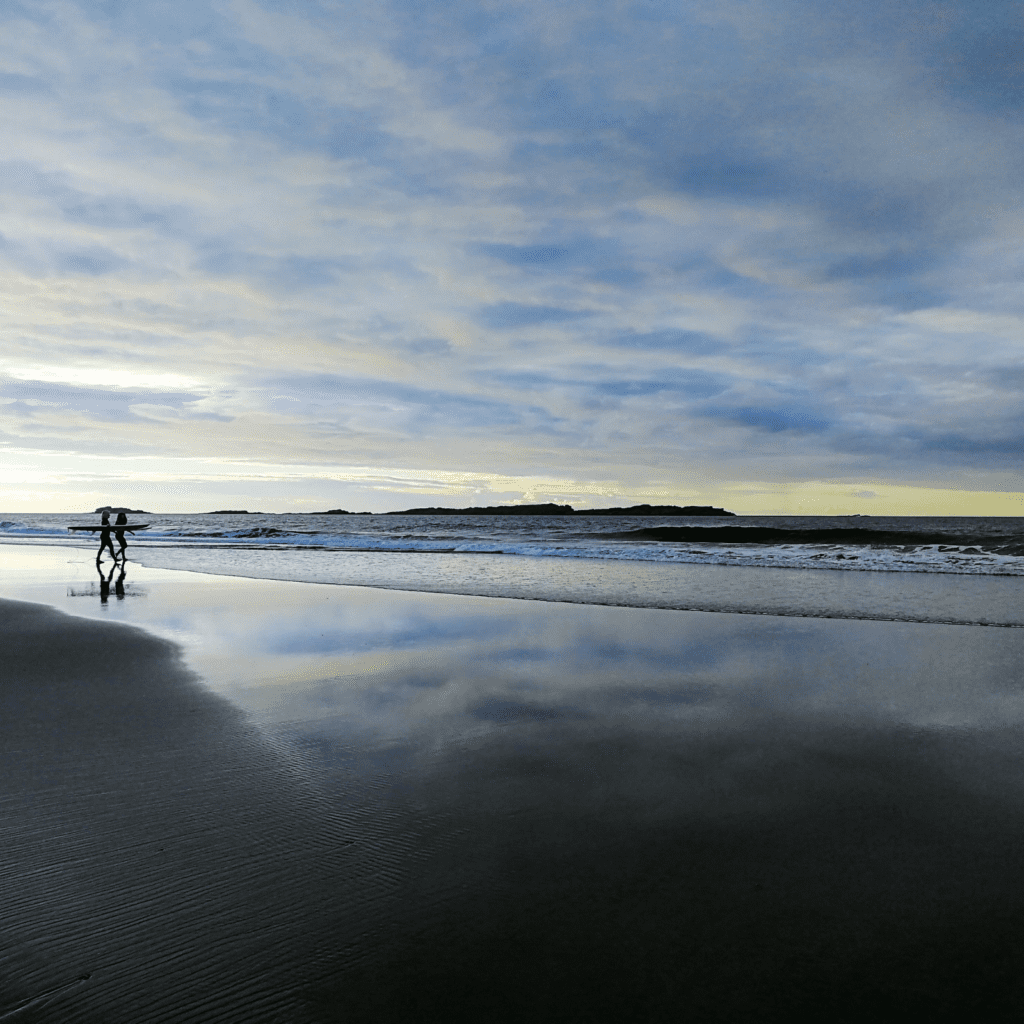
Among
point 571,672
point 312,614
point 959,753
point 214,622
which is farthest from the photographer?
point 312,614

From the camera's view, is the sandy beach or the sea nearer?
the sandy beach

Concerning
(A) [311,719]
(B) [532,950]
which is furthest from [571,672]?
(B) [532,950]

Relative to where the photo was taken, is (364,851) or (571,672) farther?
(571,672)

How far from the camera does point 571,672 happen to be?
7109 mm

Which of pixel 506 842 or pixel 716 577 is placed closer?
pixel 506 842

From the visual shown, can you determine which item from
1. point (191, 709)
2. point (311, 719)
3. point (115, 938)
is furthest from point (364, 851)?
point (191, 709)

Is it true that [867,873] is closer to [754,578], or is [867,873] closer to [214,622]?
[214,622]

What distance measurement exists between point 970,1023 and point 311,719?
4.32 meters

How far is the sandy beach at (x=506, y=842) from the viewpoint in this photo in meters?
2.39

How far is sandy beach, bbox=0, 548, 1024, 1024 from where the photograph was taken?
7.85 feet

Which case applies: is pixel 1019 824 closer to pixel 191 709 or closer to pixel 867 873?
pixel 867 873

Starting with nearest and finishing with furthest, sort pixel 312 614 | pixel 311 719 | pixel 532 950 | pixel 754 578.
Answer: pixel 532 950 < pixel 311 719 < pixel 312 614 < pixel 754 578

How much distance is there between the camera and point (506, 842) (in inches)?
134

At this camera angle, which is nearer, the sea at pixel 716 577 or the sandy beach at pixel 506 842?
the sandy beach at pixel 506 842
